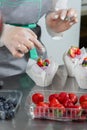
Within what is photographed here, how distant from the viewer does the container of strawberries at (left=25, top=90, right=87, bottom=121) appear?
31.6 inches

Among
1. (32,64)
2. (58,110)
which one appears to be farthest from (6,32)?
(58,110)

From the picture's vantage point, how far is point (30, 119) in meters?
0.83

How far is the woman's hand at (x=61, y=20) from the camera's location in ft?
3.59

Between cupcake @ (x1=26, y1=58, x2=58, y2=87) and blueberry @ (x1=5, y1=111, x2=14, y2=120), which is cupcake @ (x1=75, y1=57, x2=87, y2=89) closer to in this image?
cupcake @ (x1=26, y1=58, x2=58, y2=87)

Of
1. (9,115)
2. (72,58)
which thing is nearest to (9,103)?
(9,115)

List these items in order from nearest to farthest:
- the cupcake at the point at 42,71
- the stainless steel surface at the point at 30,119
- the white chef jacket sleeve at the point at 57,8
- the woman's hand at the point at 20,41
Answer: the stainless steel surface at the point at 30,119, the woman's hand at the point at 20,41, the cupcake at the point at 42,71, the white chef jacket sleeve at the point at 57,8

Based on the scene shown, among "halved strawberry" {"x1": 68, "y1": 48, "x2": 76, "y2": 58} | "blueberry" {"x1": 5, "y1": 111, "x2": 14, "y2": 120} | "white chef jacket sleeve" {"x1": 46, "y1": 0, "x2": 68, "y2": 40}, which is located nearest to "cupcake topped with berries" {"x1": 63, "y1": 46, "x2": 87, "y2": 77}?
"halved strawberry" {"x1": 68, "y1": 48, "x2": 76, "y2": 58}

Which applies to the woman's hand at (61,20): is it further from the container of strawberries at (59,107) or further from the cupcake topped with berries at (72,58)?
the container of strawberries at (59,107)

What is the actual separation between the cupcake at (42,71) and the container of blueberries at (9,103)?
119 millimetres

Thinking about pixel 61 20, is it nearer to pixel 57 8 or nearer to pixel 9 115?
pixel 57 8

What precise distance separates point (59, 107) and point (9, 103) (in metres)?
0.13

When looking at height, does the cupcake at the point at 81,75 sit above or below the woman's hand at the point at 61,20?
below

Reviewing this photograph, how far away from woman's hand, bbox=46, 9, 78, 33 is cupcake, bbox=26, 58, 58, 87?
0.50 ft

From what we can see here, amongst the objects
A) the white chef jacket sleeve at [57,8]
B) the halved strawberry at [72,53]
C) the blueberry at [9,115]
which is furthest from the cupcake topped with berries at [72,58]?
the blueberry at [9,115]
